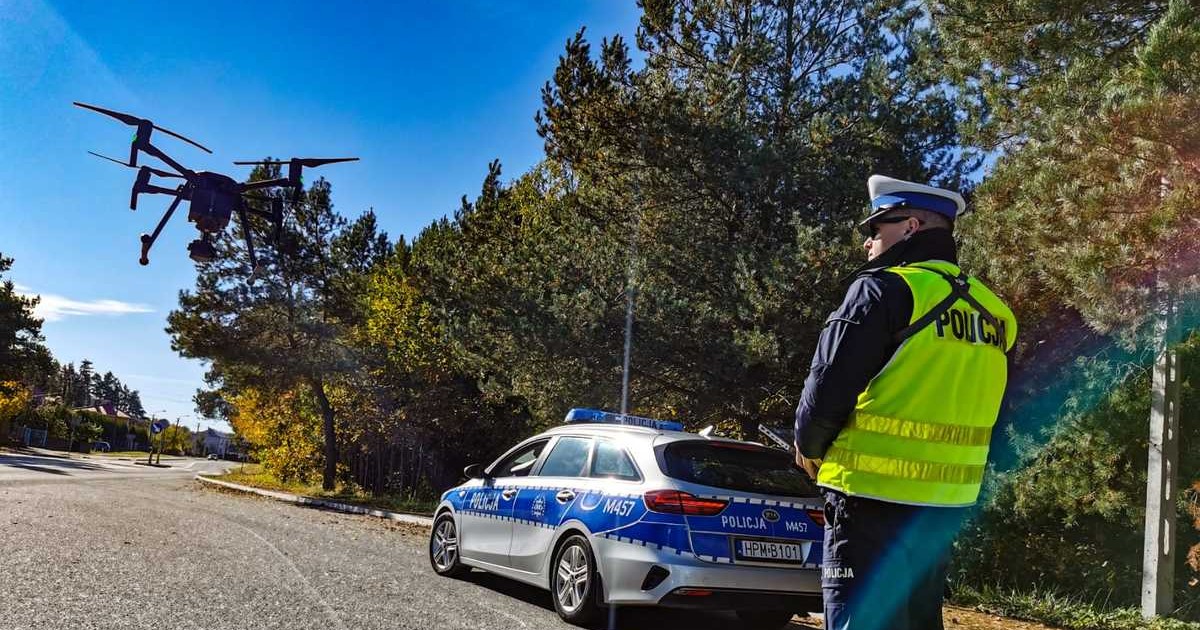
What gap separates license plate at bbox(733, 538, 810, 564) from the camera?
5768 mm

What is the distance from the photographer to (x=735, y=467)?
6.16m

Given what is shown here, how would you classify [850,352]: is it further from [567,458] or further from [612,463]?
[567,458]

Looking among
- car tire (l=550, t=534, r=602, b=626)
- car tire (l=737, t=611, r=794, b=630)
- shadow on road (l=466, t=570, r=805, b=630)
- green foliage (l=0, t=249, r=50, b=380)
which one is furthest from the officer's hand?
green foliage (l=0, t=249, r=50, b=380)

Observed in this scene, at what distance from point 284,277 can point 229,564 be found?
2089 cm

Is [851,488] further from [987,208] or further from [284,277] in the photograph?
[284,277]

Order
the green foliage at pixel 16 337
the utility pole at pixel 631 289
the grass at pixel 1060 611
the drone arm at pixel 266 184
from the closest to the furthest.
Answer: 1. the grass at pixel 1060 611
2. the utility pole at pixel 631 289
3. the drone arm at pixel 266 184
4. the green foliage at pixel 16 337

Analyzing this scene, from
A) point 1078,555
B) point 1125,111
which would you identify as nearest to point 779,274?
point 1078,555

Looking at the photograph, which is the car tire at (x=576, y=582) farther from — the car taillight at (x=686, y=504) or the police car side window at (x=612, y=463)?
the car taillight at (x=686, y=504)

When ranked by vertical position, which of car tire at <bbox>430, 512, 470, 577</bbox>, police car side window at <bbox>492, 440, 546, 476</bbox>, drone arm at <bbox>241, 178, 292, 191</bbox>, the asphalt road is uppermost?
drone arm at <bbox>241, 178, 292, 191</bbox>

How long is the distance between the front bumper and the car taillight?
26 cm

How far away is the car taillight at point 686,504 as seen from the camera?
5797 millimetres

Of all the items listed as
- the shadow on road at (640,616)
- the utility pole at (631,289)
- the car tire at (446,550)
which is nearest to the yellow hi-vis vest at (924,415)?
the shadow on road at (640,616)

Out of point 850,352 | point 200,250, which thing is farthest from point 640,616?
point 200,250

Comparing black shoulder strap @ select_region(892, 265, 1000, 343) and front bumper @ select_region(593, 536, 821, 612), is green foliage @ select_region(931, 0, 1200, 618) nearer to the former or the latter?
front bumper @ select_region(593, 536, 821, 612)
